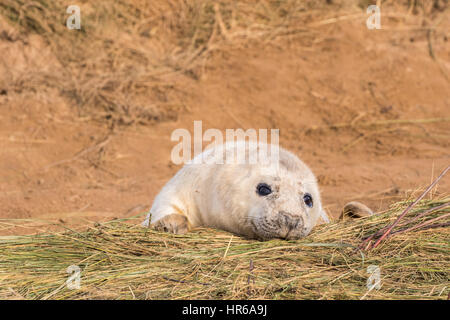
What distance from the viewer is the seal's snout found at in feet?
10.3

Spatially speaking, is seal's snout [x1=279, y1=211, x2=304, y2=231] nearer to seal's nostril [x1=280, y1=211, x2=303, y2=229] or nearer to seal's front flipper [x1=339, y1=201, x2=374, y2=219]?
seal's nostril [x1=280, y1=211, x2=303, y2=229]

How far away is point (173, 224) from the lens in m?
3.53

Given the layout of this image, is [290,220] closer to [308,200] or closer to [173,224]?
[308,200]

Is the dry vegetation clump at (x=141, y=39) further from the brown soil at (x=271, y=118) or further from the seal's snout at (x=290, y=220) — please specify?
the seal's snout at (x=290, y=220)

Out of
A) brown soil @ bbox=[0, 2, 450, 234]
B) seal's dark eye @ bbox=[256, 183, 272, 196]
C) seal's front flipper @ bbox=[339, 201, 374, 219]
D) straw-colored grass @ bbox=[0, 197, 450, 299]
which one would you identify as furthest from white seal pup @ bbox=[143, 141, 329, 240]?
brown soil @ bbox=[0, 2, 450, 234]

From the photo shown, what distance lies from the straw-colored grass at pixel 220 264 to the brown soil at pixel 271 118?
2.06 meters

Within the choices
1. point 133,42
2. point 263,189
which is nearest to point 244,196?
point 263,189

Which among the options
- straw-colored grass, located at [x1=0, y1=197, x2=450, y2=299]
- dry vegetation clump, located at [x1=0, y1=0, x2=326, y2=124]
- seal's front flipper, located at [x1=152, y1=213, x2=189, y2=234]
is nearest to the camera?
straw-colored grass, located at [x1=0, y1=197, x2=450, y2=299]

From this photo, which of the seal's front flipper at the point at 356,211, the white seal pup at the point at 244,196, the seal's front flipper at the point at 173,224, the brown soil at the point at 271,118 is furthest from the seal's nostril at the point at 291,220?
the brown soil at the point at 271,118

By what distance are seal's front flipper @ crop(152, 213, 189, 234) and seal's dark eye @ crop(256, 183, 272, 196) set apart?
0.55 m

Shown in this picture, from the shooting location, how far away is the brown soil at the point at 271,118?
6.16 m
